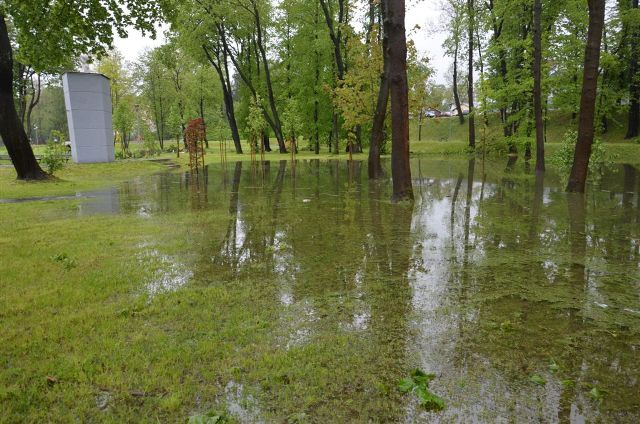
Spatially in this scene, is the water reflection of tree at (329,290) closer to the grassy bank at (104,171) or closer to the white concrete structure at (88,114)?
the grassy bank at (104,171)

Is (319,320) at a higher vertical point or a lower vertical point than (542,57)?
lower

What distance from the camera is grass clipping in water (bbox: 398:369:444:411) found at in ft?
9.02

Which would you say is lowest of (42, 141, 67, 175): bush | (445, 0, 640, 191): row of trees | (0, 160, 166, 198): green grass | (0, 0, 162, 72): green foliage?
(0, 160, 166, 198): green grass

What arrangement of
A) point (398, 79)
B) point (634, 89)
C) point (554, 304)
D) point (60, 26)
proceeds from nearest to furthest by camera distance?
1. point (554, 304)
2. point (60, 26)
3. point (398, 79)
4. point (634, 89)

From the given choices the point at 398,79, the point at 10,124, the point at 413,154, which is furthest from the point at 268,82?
the point at 398,79

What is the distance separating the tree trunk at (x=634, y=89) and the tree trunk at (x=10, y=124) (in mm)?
36310

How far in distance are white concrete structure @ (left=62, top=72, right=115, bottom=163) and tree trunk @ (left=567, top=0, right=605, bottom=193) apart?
22260mm

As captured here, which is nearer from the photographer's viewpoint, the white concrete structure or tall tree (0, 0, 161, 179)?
tall tree (0, 0, 161, 179)

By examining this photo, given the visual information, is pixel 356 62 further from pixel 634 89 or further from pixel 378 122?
pixel 634 89

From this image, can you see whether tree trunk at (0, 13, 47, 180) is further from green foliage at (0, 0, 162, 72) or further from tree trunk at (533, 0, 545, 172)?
tree trunk at (533, 0, 545, 172)

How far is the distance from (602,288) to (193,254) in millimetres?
5332

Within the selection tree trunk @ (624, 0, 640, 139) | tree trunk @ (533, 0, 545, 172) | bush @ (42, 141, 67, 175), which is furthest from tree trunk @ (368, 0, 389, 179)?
tree trunk @ (624, 0, 640, 139)

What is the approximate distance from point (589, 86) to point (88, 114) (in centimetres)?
2276

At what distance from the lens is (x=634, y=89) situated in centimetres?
3180
